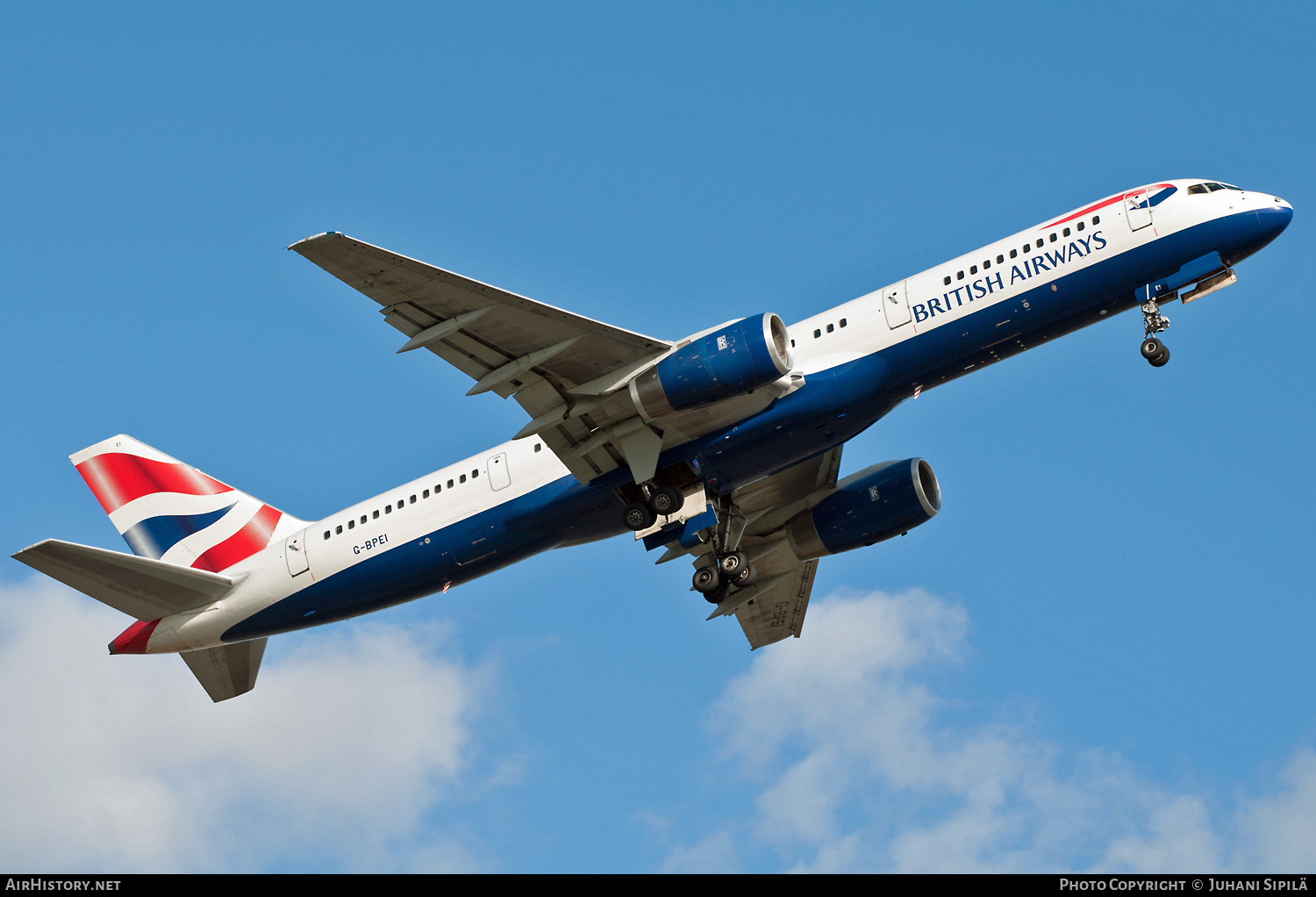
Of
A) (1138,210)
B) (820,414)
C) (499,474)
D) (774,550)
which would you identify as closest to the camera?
(1138,210)

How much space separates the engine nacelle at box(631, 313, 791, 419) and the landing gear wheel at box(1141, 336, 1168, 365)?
27.9 feet

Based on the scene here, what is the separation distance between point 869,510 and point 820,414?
7.34 m

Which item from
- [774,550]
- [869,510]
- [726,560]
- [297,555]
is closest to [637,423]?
[726,560]

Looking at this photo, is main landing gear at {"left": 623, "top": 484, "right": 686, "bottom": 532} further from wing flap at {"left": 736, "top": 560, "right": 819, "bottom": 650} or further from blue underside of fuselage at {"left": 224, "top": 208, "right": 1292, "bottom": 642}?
wing flap at {"left": 736, "top": 560, "right": 819, "bottom": 650}

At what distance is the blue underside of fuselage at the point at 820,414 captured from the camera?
95.6 feet

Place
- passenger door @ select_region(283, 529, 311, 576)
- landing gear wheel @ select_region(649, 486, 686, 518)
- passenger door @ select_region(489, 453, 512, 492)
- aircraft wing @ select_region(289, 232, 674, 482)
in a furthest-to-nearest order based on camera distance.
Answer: passenger door @ select_region(283, 529, 311, 576), passenger door @ select_region(489, 453, 512, 492), landing gear wheel @ select_region(649, 486, 686, 518), aircraft wing @ select_region(289, 232, 674, 482)

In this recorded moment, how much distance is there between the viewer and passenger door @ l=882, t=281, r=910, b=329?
29641 mm

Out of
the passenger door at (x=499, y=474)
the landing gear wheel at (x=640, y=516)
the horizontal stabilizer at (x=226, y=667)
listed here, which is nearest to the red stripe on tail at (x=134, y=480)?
the horizontal stabilizer at (x=226, y=667)

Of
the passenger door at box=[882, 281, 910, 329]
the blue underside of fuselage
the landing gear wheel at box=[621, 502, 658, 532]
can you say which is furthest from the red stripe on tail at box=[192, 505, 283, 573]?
the passenger door at box=[882, 281, 910, 329]

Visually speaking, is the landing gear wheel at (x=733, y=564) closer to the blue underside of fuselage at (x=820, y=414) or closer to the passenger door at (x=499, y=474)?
the blue underside of fuselage at (x=820, y=414)

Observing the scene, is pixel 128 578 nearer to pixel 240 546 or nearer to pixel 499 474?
pixel 240 546

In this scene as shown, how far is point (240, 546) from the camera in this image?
3538 cm

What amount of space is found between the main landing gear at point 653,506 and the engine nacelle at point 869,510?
6329 millimetres
